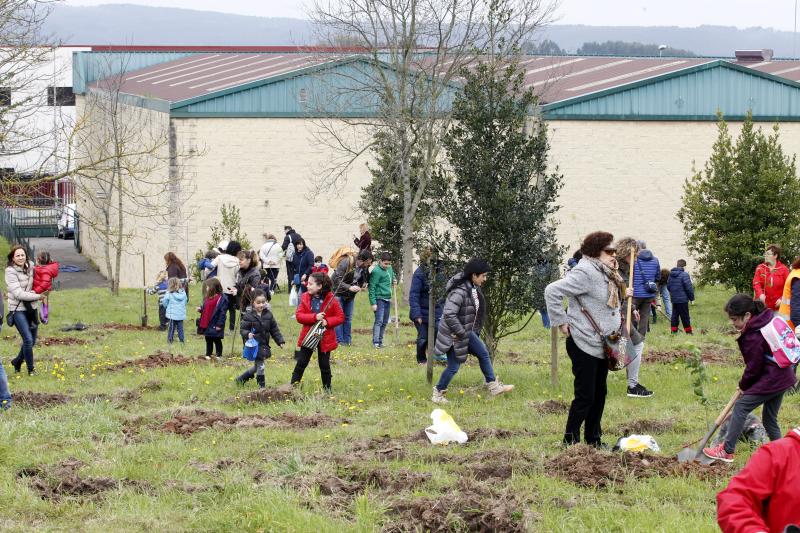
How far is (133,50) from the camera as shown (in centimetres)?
5562

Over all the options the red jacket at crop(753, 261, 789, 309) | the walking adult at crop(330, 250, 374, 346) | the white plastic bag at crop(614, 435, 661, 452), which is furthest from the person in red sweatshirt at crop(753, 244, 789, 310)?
the walking adult at crop(330, 250, 374, 346)

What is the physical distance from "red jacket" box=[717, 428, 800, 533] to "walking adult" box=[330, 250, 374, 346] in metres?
13.7

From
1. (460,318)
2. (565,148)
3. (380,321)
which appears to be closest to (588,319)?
(460,318)

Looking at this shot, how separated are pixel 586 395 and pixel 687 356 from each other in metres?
7.05

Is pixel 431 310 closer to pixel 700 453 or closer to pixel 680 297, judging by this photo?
pixel 700 453

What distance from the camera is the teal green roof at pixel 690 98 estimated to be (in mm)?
34281

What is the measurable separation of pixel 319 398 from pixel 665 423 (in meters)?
3.97

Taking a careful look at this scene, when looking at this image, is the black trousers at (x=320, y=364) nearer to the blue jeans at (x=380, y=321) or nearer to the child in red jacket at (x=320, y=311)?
the child in red jacket at (x=320, y=311)

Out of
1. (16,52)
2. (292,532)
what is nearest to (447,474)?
(292,532)

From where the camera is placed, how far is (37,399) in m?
12.4

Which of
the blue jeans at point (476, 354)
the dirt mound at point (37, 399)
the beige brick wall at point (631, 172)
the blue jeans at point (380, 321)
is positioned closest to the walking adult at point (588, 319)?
the blue jeans at point (476, 354)

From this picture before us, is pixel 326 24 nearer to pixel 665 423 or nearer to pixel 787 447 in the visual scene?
pixel 665 423

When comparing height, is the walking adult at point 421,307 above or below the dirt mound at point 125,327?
above

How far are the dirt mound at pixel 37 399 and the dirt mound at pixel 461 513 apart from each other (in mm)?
6069
